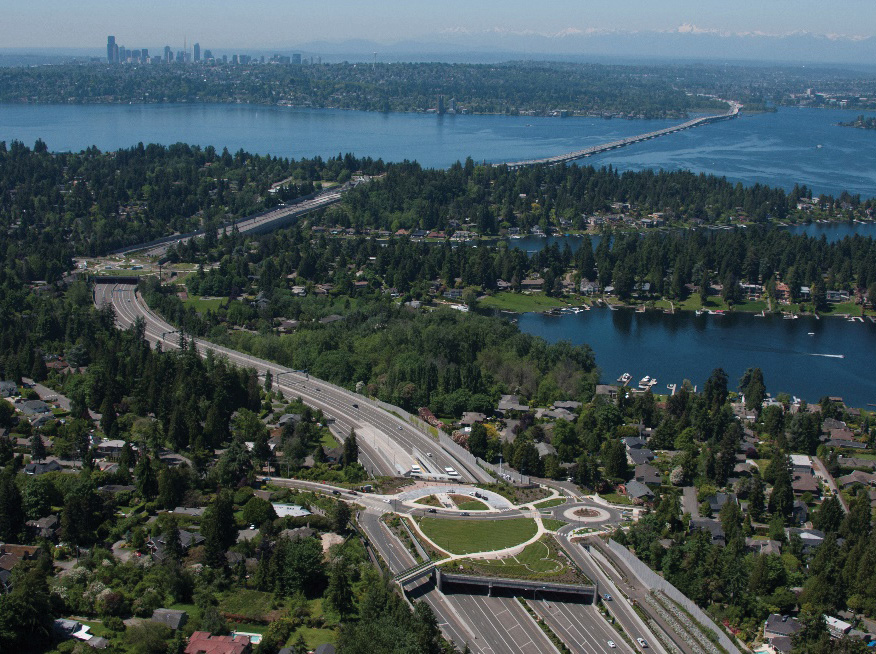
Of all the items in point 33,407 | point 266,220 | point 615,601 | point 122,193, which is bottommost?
point 615,601

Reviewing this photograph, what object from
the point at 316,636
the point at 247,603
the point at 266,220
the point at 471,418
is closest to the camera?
the point at 316,636

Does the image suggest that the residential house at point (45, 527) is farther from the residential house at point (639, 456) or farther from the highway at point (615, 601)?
the residential house at point (639, 456)

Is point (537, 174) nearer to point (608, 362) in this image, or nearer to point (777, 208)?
point (777, 208)

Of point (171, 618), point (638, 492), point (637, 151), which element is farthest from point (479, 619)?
point (637, 151)

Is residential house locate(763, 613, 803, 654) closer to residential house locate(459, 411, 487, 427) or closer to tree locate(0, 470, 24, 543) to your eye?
residential house locate(459, 411, 487, 427)

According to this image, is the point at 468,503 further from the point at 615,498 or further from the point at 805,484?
the point at 805,484

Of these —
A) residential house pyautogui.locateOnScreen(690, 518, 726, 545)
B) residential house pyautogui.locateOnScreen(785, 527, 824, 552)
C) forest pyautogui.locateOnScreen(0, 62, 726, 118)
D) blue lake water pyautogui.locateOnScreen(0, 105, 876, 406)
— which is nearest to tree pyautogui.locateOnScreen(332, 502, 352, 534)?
residential house pyautogui.locateOnScreen(690, 518, 726, 545)
